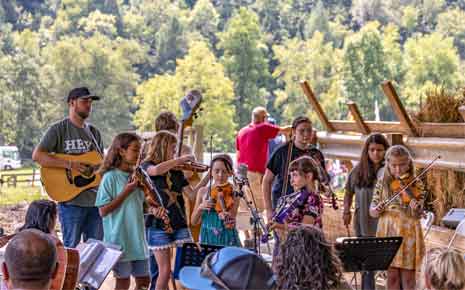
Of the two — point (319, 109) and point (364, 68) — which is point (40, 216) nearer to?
point (319, 109)

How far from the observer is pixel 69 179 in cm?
643

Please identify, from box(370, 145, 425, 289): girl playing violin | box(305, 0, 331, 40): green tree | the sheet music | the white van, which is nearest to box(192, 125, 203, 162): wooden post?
box(370, 145, 425, 289): girl playing violin

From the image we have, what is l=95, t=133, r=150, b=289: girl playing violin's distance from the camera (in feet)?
18.3

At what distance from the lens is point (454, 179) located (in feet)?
23.6

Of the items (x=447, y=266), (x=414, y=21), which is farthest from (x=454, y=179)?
(x=414, y=21)

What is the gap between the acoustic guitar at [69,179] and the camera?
6.38m

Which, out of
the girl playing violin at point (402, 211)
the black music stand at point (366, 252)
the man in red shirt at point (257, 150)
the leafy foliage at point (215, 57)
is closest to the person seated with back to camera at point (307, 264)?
the black music stand at point (366, 252)

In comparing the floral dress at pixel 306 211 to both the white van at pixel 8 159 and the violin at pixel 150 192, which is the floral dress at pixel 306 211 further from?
the white van at pixel 8 159

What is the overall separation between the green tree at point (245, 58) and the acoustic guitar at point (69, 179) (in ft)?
226

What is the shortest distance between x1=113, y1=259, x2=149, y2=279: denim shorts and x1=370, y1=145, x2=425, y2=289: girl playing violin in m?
1.57

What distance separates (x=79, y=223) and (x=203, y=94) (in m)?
61.2

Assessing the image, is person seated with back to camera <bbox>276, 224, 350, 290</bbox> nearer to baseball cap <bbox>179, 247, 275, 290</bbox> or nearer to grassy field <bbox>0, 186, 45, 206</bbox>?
baseball cap <bbox>179, 247, 275, 290</bbox>

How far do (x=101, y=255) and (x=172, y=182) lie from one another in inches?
62.1

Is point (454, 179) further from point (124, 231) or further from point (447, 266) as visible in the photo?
point (447, 266)
